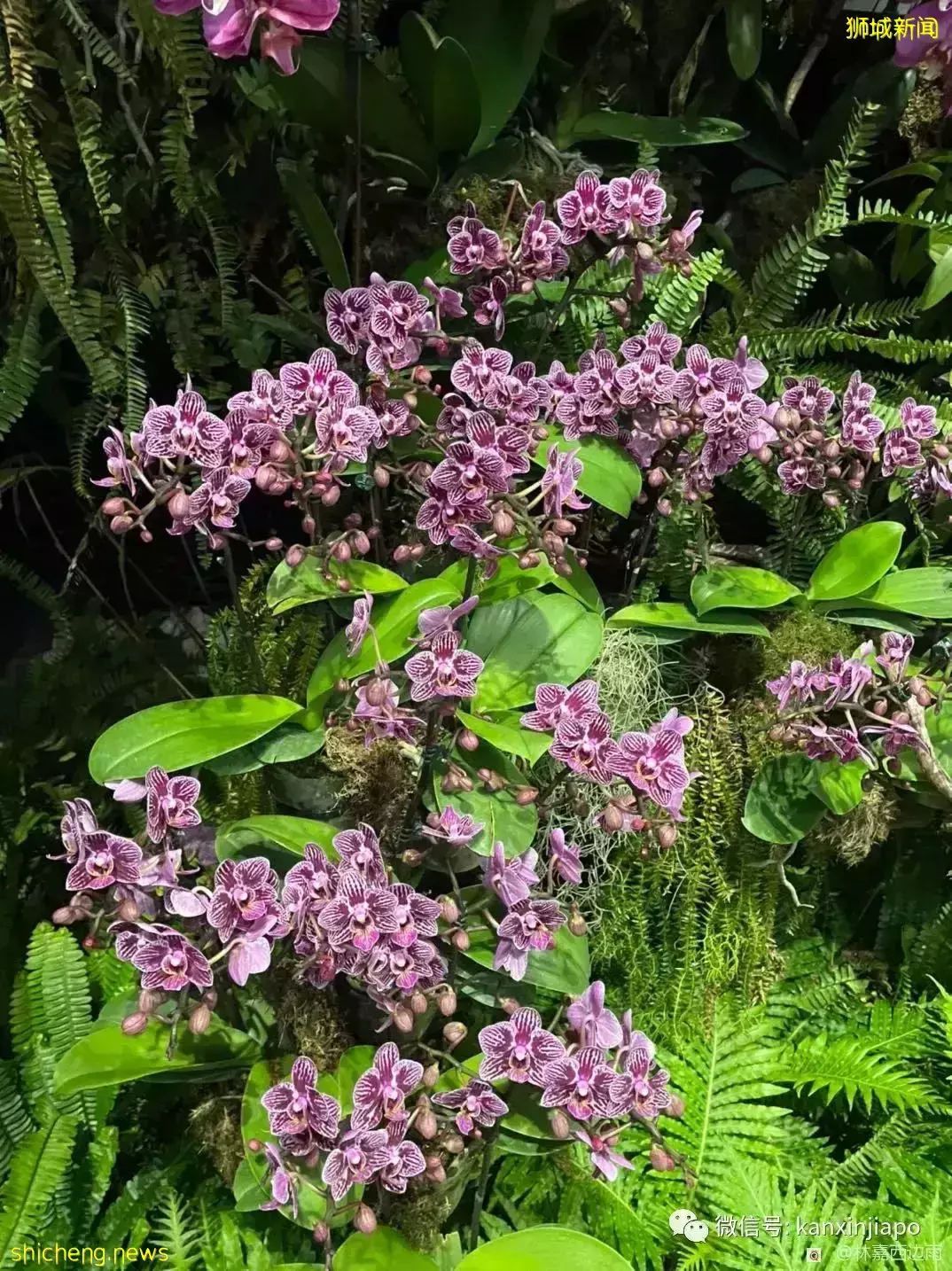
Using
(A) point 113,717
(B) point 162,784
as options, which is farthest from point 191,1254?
(A) point 113,717

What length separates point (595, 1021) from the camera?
2.54 feet

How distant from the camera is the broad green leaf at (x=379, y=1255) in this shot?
2.69 feet

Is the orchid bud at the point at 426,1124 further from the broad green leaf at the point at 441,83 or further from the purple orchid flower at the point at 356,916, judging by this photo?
the broad green leaf at the point at 441,83

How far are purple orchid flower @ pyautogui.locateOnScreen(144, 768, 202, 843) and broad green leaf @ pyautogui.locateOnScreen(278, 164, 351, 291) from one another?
0.73 m

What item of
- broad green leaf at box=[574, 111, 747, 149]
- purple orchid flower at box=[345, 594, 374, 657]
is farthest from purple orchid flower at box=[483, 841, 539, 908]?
broad green leaf at box=[574, 111, 747, 149]

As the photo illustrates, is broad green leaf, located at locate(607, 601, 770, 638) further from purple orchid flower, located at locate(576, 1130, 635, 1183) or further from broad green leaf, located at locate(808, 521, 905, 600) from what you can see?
purple orchid flower, located at locate(576, 1130, 635, 1183)

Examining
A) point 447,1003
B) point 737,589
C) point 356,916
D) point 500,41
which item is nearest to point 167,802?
point 356,916

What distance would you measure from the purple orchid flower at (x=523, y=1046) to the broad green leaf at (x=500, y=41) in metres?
1.14

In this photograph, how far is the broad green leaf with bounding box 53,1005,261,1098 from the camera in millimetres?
806

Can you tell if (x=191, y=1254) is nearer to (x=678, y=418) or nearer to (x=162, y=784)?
(x=162, y=784)

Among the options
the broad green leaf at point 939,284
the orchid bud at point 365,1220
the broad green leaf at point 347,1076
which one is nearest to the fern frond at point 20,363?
the broad green leaf at point 347,1076

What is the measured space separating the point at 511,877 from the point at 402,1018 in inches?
6.1

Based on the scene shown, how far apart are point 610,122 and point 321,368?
2.44 feet

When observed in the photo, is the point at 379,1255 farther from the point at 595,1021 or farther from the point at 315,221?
the point at 315,221
